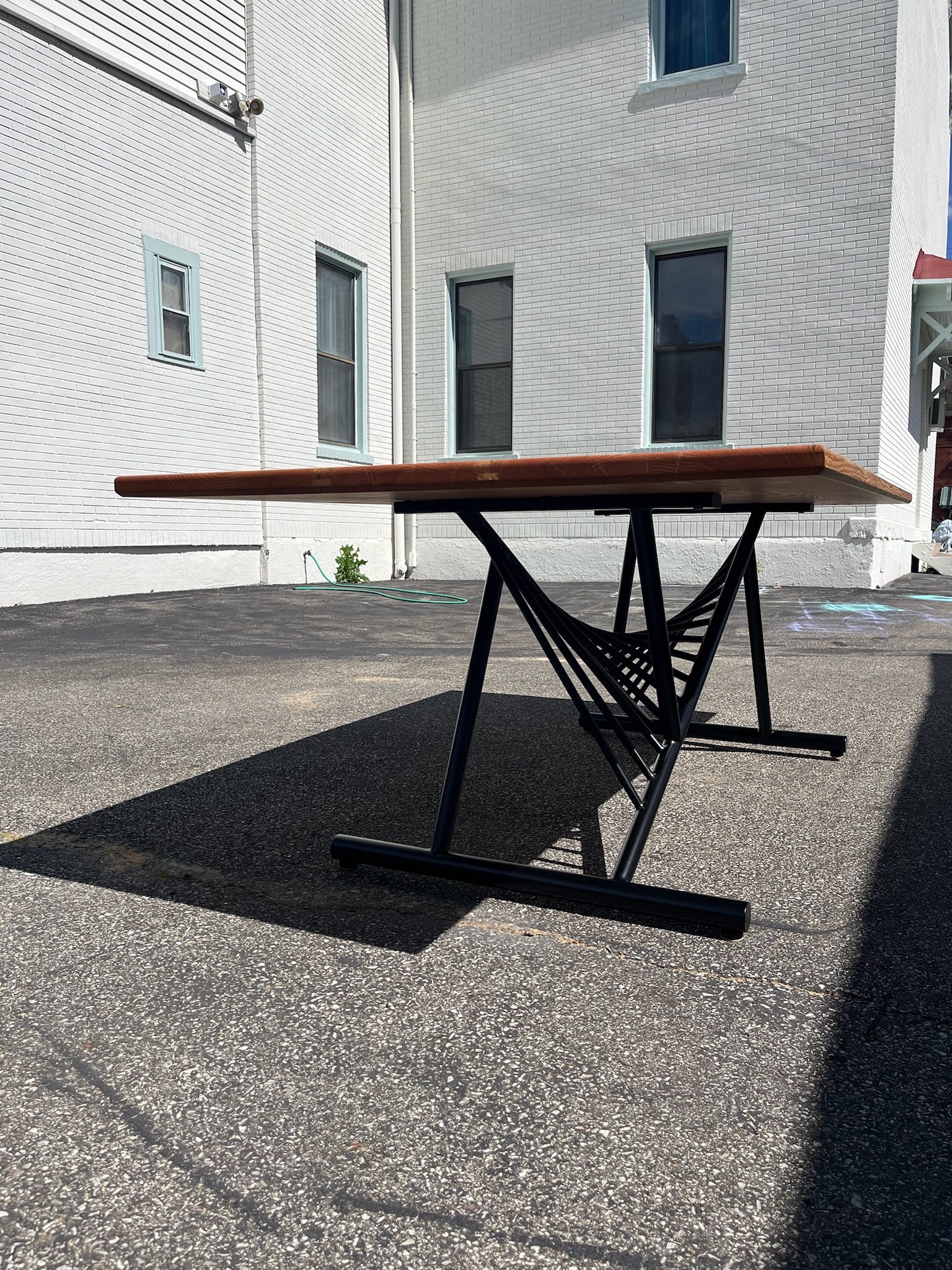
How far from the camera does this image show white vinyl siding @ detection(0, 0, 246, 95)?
25.3ft

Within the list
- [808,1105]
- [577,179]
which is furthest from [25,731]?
[577,179]

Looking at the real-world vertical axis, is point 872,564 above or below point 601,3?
below


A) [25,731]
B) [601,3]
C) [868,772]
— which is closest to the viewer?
[868,772]

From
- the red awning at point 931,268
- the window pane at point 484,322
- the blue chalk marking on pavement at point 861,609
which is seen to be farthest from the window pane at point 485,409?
the red awning at point 931,268

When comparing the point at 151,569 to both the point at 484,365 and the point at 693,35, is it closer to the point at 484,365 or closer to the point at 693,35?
the point at 484,365

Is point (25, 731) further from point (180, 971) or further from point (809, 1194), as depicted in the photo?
point (809, 1194)

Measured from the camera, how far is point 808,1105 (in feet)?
4.46

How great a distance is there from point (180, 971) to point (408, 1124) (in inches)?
25.2

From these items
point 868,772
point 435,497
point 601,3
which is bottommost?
point 868,772

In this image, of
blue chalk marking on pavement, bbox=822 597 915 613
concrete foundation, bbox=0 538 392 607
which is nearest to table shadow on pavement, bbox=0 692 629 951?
concrete foundation, bbox=0 538 392 607

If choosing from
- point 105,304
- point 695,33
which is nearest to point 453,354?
point 695,33

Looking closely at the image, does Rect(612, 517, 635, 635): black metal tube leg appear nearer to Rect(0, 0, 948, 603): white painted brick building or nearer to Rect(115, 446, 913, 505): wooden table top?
Rect(115, 446, 913, 505): wooden table top

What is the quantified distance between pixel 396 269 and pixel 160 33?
3.81 metres

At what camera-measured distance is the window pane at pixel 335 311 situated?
1098cm
